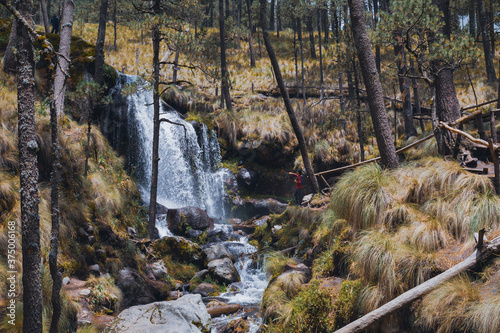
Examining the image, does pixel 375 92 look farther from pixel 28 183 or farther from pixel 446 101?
pixel 28 183

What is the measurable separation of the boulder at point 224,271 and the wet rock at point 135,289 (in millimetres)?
1669

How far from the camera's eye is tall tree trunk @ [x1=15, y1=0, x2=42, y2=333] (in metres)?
3.71

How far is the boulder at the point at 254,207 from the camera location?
16.8 meters

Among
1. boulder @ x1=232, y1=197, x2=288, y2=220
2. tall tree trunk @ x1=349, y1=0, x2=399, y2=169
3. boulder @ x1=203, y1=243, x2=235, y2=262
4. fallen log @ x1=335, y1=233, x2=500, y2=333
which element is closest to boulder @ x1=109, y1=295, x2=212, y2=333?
fallen log @ x1=335, y1=233, x2=500, y2=333

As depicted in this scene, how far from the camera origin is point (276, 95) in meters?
24.1

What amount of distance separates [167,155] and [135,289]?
31.1 feet

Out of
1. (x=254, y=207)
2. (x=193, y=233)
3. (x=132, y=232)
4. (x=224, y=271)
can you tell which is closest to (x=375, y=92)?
(x=224, y=271)

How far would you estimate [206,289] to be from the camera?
888 cm

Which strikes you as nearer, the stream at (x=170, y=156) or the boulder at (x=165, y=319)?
the boulder at (x=165, y=319)

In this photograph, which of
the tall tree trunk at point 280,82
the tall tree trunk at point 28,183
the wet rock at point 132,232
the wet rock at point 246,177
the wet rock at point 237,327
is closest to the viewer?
the tall tree trunk at point 28,183

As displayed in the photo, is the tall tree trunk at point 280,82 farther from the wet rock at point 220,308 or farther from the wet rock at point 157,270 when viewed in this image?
the wet rock at point 157,270

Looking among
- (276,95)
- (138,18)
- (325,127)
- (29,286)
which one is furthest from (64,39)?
(276,95)

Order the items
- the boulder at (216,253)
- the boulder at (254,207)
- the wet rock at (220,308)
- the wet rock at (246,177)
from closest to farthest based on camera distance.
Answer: the wet rock at (220,308) → the boulder at (216,253) → the boulder at (254,207) → the wet rock at (246,177)

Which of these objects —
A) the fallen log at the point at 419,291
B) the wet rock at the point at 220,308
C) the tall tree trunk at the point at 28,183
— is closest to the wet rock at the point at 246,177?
the wet rock at the point at 220,308
